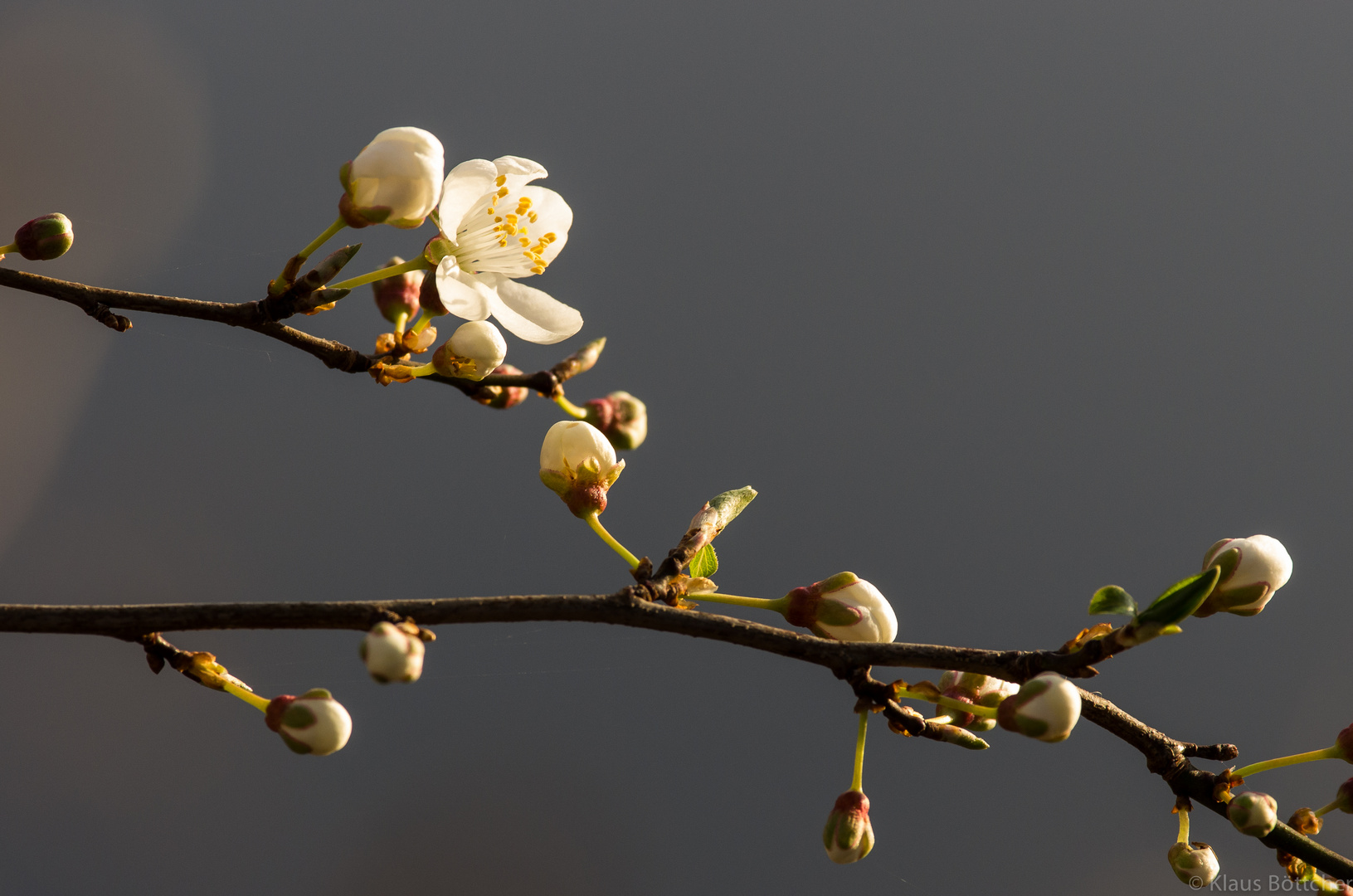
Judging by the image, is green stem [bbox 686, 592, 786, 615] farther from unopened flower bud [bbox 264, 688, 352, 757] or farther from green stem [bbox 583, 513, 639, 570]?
unopened flower bud [bbox 264, 688, 352, 757]

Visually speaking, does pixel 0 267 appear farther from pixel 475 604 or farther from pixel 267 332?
pixel 475 604

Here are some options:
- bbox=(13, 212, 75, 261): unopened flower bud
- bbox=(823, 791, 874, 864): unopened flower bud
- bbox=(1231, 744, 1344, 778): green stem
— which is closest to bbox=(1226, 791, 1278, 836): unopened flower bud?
bbox=(1231, 744, 1344, 778): green stem

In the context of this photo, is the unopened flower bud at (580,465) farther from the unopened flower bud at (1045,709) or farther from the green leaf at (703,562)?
the unopened flower bud at (1045,709)

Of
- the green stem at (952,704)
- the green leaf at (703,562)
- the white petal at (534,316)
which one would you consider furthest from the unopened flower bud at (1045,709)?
the white petal at (534,316)

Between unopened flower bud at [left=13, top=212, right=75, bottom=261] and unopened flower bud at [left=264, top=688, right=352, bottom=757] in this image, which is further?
unopened flower bud at [left=13, top=212, right=75, bottom=261]

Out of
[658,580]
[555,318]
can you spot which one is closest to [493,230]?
[555,318]

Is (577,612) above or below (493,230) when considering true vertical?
below
